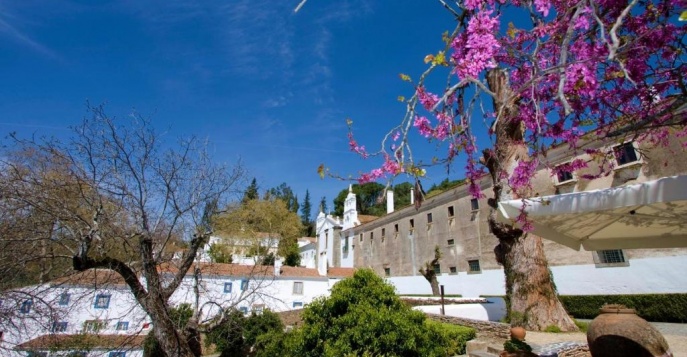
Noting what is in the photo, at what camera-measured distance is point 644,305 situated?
43.9ft

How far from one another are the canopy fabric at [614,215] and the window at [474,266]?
19.1 meters

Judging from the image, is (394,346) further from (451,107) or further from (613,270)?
(613,270)

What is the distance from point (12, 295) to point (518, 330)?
37.8 feet

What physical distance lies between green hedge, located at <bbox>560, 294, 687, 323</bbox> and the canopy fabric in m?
8.81

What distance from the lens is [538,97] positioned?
4.21m

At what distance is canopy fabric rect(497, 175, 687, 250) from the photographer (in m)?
3.05

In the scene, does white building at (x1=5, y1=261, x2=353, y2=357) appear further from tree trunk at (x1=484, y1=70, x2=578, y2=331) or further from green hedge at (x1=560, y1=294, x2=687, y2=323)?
green hedge at (x1=560, y1=294, x2=687, y2=323)

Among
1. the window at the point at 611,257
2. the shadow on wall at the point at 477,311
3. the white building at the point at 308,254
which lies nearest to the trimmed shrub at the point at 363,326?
the shadow on wall at the point at 477,311

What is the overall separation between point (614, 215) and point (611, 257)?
14.9 m

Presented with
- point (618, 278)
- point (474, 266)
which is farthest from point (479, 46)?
point (474, 266)

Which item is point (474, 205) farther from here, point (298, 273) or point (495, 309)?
point (298, 273)

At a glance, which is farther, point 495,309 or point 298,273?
point 298,273

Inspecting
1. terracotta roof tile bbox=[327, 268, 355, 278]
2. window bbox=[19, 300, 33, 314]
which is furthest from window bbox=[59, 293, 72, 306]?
terracotta roof tile bbox=[327, 268, 355, 278]

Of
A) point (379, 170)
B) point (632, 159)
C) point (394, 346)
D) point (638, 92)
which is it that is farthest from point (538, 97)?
point (632, 159)
